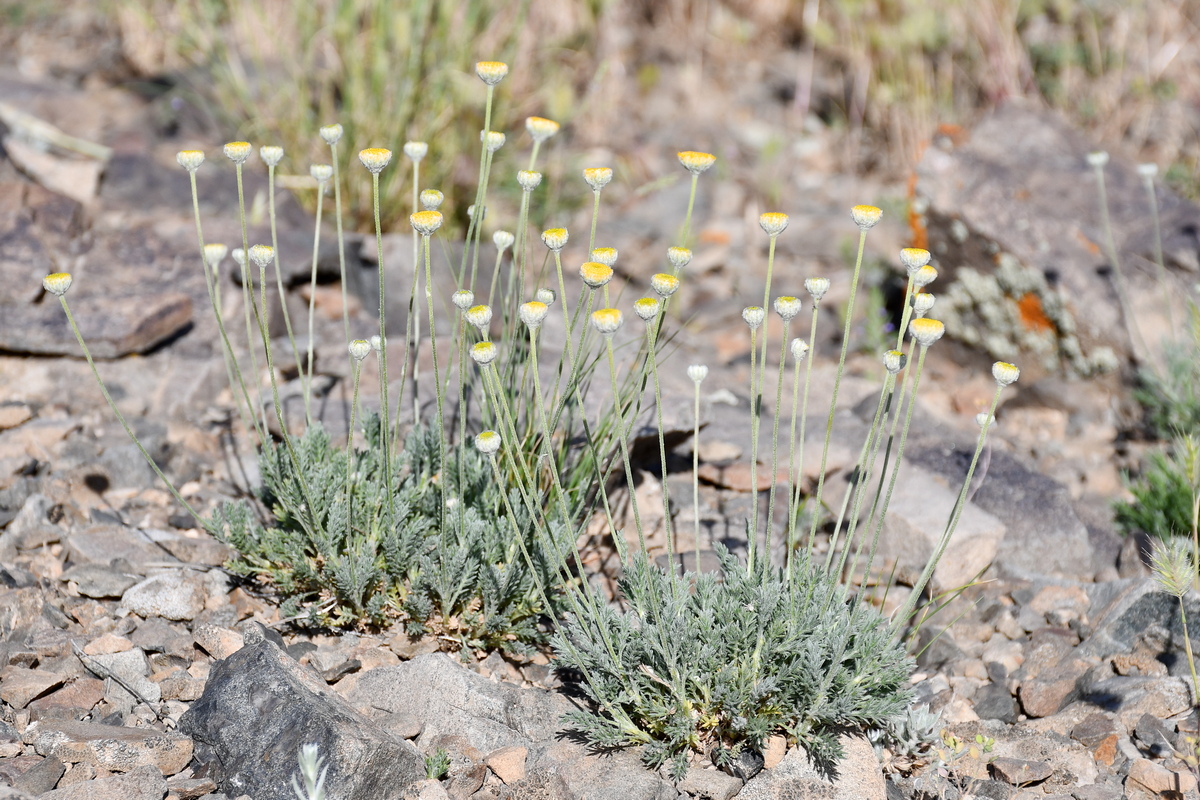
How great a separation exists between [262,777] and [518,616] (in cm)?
73

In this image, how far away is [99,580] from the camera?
2.65m

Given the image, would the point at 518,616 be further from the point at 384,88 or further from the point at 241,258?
the point at 384,88

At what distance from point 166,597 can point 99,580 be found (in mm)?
193

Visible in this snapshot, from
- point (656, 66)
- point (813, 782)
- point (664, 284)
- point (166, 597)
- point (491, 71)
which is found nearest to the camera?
point (664, 284)

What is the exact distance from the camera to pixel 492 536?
2.47 meters

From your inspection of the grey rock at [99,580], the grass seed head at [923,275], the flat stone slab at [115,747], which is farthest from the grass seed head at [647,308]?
the grey rock at [99,580]

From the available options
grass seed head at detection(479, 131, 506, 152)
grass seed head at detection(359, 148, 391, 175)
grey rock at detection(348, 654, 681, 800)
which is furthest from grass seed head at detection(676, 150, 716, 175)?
grey rock at detection(348, 654, 681, 800)

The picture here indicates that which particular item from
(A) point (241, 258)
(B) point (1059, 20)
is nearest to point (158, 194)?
(A) point (241, 258)

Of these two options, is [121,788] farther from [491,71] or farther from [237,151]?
[491,71]

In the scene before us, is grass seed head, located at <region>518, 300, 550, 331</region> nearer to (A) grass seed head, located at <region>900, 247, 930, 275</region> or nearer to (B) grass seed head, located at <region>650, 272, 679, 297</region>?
(B) grass seed head, located at <region>650, 272, 679, 297</region>

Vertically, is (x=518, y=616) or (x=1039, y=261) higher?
(x=1039, y=261)

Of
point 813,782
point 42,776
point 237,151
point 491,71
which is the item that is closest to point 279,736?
point 42,776

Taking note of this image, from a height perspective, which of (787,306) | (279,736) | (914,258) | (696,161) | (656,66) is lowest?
(279,736)

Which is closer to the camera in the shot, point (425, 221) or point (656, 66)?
point (425, 221)
